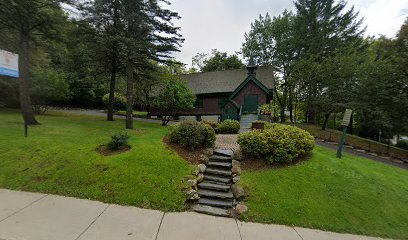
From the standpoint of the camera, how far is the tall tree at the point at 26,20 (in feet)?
41.7

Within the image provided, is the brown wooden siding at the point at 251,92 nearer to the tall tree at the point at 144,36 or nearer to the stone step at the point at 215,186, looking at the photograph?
the tall tree at the point at 144,36

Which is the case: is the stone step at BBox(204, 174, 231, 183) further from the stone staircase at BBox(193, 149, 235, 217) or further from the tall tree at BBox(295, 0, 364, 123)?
the tall tree at BBox(295, 0, 364, 123)

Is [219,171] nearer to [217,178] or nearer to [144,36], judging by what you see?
[217,178]

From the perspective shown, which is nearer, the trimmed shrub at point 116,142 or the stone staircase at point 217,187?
the stone staircase at point 217,187

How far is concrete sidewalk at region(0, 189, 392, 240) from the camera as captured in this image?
474 cm

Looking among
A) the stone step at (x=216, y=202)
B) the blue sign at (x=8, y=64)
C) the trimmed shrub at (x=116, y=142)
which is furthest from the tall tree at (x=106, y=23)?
the stone step at (x=216, y=202)

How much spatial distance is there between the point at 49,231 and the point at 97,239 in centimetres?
103

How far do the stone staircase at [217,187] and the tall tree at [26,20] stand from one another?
11.0 metres

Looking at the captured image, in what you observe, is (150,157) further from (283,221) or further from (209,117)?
(209,117)

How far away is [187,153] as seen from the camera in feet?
30.1

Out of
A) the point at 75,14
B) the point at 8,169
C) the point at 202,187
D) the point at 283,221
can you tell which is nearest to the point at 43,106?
the point at 75,14

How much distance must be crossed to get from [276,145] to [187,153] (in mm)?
3477

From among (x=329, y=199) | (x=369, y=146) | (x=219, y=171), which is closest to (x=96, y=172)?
(x=219, y=171)

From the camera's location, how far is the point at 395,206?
23.4ft
